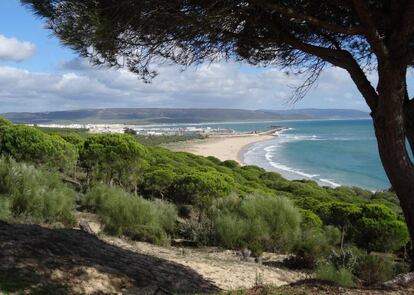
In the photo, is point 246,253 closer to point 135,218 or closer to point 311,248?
point 311,248

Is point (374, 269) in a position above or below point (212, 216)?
below

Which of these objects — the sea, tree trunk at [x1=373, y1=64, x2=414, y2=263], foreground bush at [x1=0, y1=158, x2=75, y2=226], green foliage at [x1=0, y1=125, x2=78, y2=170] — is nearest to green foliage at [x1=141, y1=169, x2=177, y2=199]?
green foliage at [x1=0, y1=125, x2=78, y2=170]

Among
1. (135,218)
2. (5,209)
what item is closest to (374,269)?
(135,218)

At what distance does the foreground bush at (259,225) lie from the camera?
34.7 feet

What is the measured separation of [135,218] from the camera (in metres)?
10.6

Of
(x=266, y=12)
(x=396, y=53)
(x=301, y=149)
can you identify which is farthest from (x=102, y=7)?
(x=301, y=149)

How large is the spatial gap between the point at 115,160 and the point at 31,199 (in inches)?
281

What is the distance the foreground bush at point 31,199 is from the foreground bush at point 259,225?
2.83 meters

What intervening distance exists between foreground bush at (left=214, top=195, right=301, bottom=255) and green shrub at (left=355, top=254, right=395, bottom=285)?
67.0 inches

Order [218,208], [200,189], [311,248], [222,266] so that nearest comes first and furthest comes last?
[222,266], [311,248], [218,208], [200,189]

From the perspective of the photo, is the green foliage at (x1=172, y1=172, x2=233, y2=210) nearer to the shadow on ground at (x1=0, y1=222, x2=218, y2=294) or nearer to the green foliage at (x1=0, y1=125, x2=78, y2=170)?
the green foliage at (x1=0, y1=125, x2=78, y2=170)

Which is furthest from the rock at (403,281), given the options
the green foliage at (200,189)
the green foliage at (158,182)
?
the green foliage at (158,182)

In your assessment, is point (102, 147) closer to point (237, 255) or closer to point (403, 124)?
point (237, 255)

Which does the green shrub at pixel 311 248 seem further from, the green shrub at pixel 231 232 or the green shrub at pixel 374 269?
the green shrub at pixel 231 232
